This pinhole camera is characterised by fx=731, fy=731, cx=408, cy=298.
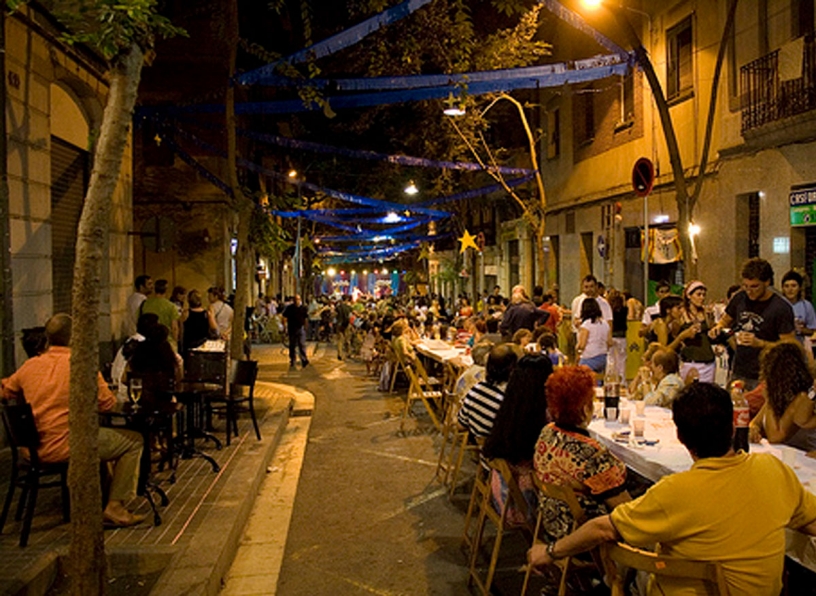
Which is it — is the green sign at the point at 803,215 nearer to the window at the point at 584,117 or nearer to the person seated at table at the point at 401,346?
the person seated at table at the point at 401,346

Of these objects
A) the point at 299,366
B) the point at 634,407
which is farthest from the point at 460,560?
the point at 299,366

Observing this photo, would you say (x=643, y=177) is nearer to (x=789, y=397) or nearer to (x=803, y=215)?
(x=803, y=215)

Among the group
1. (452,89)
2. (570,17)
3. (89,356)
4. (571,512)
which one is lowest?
(571,512)

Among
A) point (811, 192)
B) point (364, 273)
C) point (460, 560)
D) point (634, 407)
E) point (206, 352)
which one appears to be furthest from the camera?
point (364, 273)

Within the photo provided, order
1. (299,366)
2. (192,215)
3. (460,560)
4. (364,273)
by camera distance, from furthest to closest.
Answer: (364,273) → (192,215) → (299,366) → (460,560)

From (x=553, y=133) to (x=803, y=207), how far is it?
40.6 ft

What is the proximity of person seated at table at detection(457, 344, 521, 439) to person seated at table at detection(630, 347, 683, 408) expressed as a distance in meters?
1.42

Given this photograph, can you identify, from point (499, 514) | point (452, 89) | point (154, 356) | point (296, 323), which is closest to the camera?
point (499, 514)

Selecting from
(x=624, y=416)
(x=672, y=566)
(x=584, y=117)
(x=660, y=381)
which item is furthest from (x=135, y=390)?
(x=584, y=117)

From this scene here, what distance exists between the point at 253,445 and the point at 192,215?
13329mm

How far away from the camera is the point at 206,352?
28.4 feet

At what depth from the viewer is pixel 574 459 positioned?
12.3 feet

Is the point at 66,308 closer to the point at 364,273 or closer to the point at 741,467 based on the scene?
the point at 741,467

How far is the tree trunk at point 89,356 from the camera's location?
3.87 m
